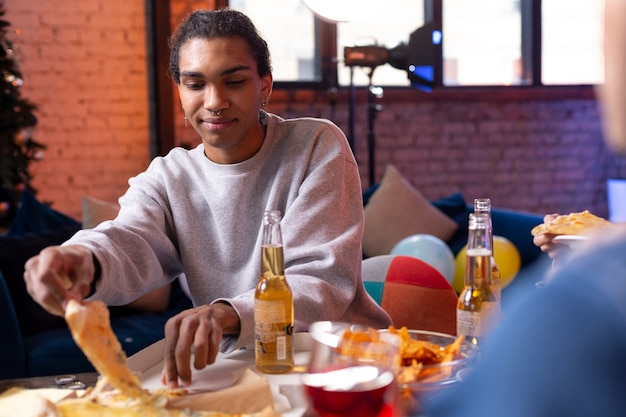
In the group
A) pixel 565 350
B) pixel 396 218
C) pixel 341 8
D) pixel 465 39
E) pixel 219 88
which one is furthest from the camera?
pixel 465 39

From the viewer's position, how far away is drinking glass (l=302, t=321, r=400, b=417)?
666 millimetres

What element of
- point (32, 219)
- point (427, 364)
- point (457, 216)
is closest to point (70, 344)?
point (32, 219)

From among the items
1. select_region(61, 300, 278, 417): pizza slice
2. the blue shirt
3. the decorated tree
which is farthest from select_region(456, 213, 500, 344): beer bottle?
the decorated tree

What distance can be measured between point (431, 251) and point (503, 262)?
0.35 m

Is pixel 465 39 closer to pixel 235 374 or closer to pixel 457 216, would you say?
pixel 457 216

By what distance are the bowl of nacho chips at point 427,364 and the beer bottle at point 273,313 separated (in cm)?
15

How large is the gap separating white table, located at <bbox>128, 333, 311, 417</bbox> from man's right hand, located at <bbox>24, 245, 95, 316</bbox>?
14 cm

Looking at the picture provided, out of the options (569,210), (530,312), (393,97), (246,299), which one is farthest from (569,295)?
(569,210)

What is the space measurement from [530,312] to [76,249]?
39.3 inches

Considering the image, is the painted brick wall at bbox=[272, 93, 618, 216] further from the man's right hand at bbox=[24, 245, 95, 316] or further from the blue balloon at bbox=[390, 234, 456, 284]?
the man's right hand at bbox=[24, 245, 95, 316]

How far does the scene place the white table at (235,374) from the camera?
99cm

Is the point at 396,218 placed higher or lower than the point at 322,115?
lower

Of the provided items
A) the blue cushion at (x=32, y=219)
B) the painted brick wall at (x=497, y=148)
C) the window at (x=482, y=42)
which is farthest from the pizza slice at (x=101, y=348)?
the window at (x=482, y=42)

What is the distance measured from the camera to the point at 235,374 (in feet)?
3.69
